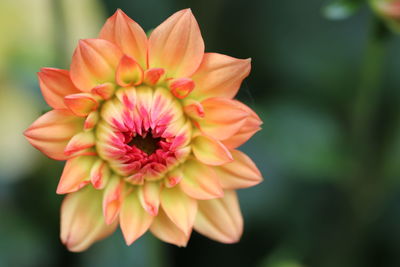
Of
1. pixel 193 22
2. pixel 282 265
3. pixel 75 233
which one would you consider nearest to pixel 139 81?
pixel 193 22

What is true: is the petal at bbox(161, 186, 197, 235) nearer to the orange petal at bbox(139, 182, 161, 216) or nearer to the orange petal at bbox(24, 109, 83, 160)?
the orange petal at bbox(139, 182, 161, 216)

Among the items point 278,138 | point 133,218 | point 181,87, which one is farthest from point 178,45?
point 278,138

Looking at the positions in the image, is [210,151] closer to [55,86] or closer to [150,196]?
[150,196]

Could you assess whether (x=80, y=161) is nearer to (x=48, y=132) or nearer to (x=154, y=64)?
(x=48, y=132)

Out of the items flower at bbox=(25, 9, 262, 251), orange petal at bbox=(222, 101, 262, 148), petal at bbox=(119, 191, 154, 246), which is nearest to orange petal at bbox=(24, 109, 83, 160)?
flower at bbox=(25, 9, 262, 251)

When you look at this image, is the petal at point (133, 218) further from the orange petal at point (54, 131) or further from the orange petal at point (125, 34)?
the orange petal at point (125, 34)

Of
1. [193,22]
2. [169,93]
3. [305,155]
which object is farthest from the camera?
[305,155]
